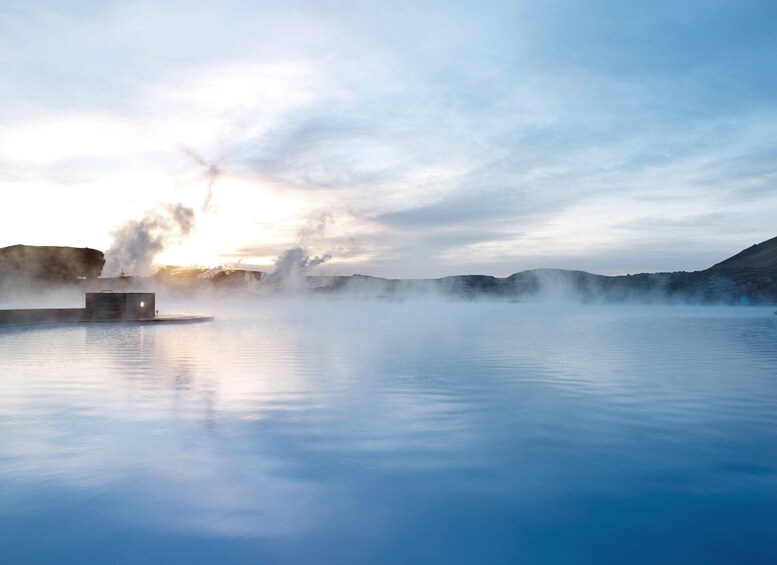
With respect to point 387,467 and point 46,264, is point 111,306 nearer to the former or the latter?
point 387,467

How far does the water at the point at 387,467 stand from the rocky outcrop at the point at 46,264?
157447 millimetres

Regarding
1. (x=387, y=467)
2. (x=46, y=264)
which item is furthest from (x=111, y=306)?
(x=46, y=264)

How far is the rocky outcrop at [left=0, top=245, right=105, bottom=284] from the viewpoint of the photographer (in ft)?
509

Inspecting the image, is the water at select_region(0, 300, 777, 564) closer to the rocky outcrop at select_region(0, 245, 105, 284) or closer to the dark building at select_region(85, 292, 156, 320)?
the dark building at select_region(85, 292, 156, 320)

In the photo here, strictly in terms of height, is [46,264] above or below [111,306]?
above

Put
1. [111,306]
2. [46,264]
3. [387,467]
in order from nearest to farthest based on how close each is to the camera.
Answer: [387,467]
[111,306]
[46,264]

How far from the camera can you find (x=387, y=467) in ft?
31.3

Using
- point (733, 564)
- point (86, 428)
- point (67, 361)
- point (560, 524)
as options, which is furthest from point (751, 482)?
point (67, 361)

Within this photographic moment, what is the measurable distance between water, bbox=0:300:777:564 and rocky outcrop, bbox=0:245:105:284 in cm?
15745

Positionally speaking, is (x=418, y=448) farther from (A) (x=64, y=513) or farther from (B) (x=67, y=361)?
(B) (x=67, y=361)

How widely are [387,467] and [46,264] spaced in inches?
7158

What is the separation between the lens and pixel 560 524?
741cm

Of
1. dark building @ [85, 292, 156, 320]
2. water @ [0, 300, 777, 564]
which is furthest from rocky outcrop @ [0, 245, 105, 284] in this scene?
water @ [0, 300, 777, 564]

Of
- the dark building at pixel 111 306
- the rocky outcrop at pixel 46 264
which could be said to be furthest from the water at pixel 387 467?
the rocky outcrop at pixel 46 264
